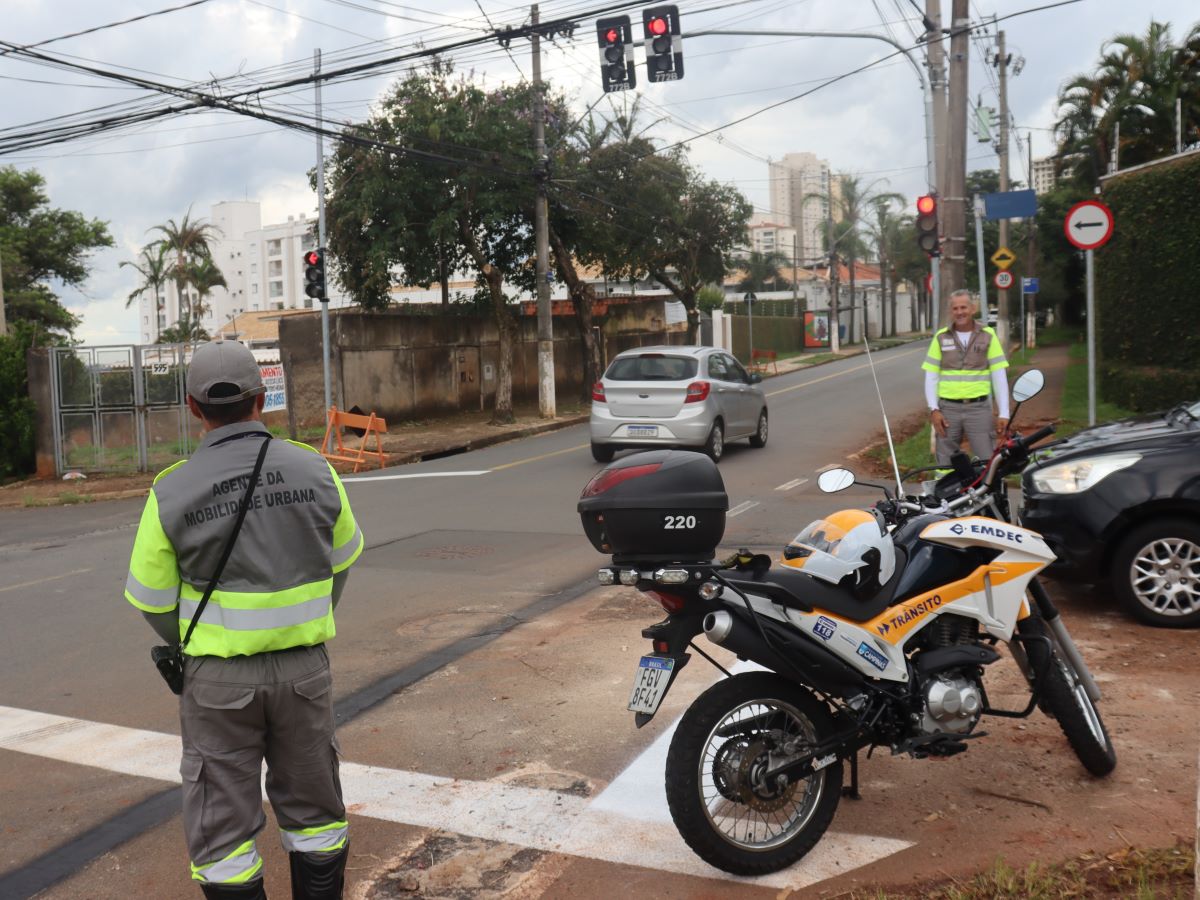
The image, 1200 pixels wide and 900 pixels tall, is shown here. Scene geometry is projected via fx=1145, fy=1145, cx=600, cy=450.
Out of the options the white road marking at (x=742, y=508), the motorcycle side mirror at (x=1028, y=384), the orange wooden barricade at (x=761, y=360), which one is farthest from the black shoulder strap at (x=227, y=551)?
the orange wooden barricade at (x=761, y=360)

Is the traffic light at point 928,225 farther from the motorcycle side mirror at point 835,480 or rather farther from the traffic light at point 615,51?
the motorcycle side mirror at point 835,480

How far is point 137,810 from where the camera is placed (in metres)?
4.61

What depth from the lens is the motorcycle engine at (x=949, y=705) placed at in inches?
157

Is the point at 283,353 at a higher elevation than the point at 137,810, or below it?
higher

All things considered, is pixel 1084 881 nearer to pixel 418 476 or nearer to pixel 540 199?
pixel 418 476

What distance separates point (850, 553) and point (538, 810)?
Result: 1592mm

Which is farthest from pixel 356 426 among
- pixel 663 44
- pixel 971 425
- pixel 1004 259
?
pixel 1004 259

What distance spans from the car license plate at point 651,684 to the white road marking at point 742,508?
7.83 m

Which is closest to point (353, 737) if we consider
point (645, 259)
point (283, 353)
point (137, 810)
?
point (137, 810)

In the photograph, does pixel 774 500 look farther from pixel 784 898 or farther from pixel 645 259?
pixel 645 259

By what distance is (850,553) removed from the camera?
3.89m

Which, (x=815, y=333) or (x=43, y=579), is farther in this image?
(x=815, y=333)

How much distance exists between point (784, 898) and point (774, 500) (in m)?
8.84

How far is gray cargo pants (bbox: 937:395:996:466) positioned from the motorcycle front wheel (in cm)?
585
